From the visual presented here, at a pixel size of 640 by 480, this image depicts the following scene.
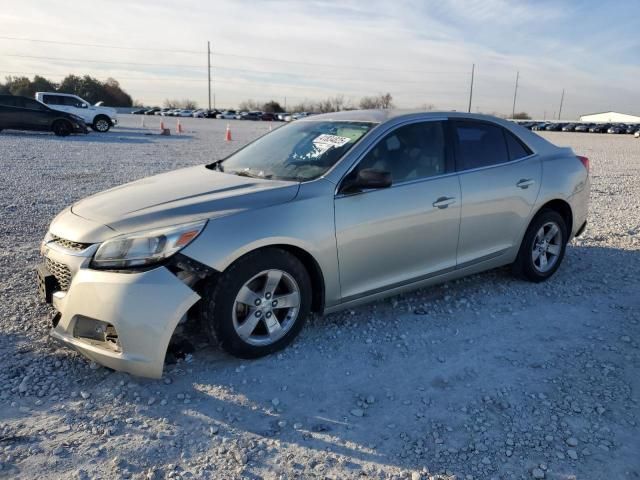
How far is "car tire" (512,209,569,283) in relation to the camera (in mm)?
5121

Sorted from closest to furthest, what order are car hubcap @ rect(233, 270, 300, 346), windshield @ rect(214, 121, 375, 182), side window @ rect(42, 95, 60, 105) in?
car hubcap @ rect(233, 270, 300, 346)
windshield @ rect(214, 121, 375, 182)
side window @ rect(42, 95, 60, 105)

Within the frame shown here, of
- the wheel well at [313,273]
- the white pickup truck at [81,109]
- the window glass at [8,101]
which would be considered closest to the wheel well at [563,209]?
the wheel well at [313,273]

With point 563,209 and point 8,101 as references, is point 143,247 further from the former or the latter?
point 8,101

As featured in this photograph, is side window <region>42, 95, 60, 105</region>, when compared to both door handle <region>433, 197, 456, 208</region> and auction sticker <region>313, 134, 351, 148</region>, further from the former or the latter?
door handle <region>433, 197, 456, 208</region>

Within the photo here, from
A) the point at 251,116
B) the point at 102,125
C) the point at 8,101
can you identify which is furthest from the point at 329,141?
the point at 251,116

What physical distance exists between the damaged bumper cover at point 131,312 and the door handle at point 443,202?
6.85 ft

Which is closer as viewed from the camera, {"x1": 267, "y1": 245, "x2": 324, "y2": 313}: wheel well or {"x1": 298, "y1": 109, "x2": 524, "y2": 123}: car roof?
{"x1": 267, "y1": 245, "x2": 324, "y2": 313}: wheel well

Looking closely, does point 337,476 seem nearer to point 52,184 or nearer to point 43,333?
point 43,333

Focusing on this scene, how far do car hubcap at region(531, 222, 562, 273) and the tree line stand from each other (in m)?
82.1

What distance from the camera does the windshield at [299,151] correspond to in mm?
4062

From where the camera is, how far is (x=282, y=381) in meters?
3.38

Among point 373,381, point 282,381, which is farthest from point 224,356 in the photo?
point 373,381

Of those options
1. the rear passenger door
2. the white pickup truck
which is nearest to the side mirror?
the rear passenger door

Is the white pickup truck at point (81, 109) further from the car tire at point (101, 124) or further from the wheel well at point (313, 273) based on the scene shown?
the wheel well at point (313, 273)
